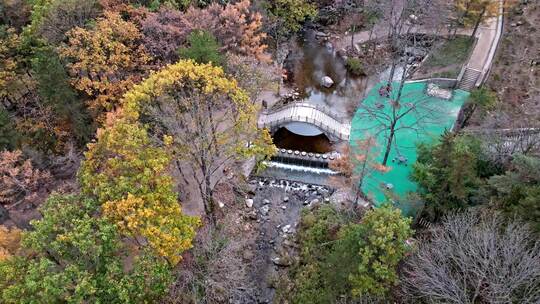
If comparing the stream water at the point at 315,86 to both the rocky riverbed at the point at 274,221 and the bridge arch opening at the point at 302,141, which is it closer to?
the bridge arch opening at the point at 302,141

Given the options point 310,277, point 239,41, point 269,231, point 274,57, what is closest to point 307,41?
point 274,57

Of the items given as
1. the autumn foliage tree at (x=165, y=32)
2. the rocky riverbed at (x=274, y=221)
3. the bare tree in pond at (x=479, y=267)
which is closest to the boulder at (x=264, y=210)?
the rocky riverbed at (x=274, y=221)

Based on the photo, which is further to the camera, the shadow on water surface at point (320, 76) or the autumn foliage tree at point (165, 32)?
the shadow on water surface at point (320, 76)

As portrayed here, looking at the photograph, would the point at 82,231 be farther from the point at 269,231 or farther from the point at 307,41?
the point at 307,41

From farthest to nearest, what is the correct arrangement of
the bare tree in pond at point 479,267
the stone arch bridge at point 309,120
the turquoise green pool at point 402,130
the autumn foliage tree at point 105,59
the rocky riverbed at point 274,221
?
the stone arch bridge at point 309,120, the turquoise green pool at point 402,130, the autumn foliage tree at point 105,59, the rocky riverbed at point 274,221, the bare tree in pond at point 479,267

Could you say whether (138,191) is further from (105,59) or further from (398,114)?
(398,114)

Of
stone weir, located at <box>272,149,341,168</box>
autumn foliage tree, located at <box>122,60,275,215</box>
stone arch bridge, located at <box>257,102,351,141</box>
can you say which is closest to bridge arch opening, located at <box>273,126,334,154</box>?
stone arch bridge, located at <box>257,102,351,141</box>
